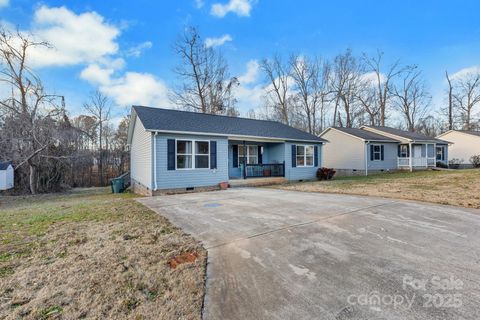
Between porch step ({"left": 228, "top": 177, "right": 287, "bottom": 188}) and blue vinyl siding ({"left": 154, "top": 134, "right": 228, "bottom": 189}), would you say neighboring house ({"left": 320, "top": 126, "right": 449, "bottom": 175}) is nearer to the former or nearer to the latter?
porch step ({"left": 228, "top": 177, "right": 287, "bottom": 188})

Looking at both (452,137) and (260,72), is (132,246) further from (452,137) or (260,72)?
(452,137)

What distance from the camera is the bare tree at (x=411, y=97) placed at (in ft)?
104

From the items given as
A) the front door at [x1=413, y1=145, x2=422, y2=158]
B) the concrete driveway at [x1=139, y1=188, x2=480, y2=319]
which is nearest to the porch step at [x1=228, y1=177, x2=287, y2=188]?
the concrete driveway at [x1=139, y1=188, x2=480, y2=319]

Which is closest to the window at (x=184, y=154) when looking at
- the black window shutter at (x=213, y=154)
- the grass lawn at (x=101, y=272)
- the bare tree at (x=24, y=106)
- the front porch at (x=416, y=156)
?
the black window shutter at (x=213, y=154)

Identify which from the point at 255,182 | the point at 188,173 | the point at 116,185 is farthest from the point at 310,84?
the point at 116,185

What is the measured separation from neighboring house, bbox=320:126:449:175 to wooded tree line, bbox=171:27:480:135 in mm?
7592

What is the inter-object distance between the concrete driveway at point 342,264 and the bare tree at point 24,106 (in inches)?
553

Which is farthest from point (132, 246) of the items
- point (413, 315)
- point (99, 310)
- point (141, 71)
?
point (141, 71)

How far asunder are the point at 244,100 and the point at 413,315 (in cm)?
2650

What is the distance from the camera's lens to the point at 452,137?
2791 cm

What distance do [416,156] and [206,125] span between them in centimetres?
2065

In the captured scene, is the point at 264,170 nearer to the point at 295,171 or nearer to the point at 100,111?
the point at 295,171

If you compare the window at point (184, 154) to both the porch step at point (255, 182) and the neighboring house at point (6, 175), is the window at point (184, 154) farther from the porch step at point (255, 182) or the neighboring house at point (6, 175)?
the neighboring house at point (6, 175)

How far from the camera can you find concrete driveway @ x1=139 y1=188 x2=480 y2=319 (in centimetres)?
223
